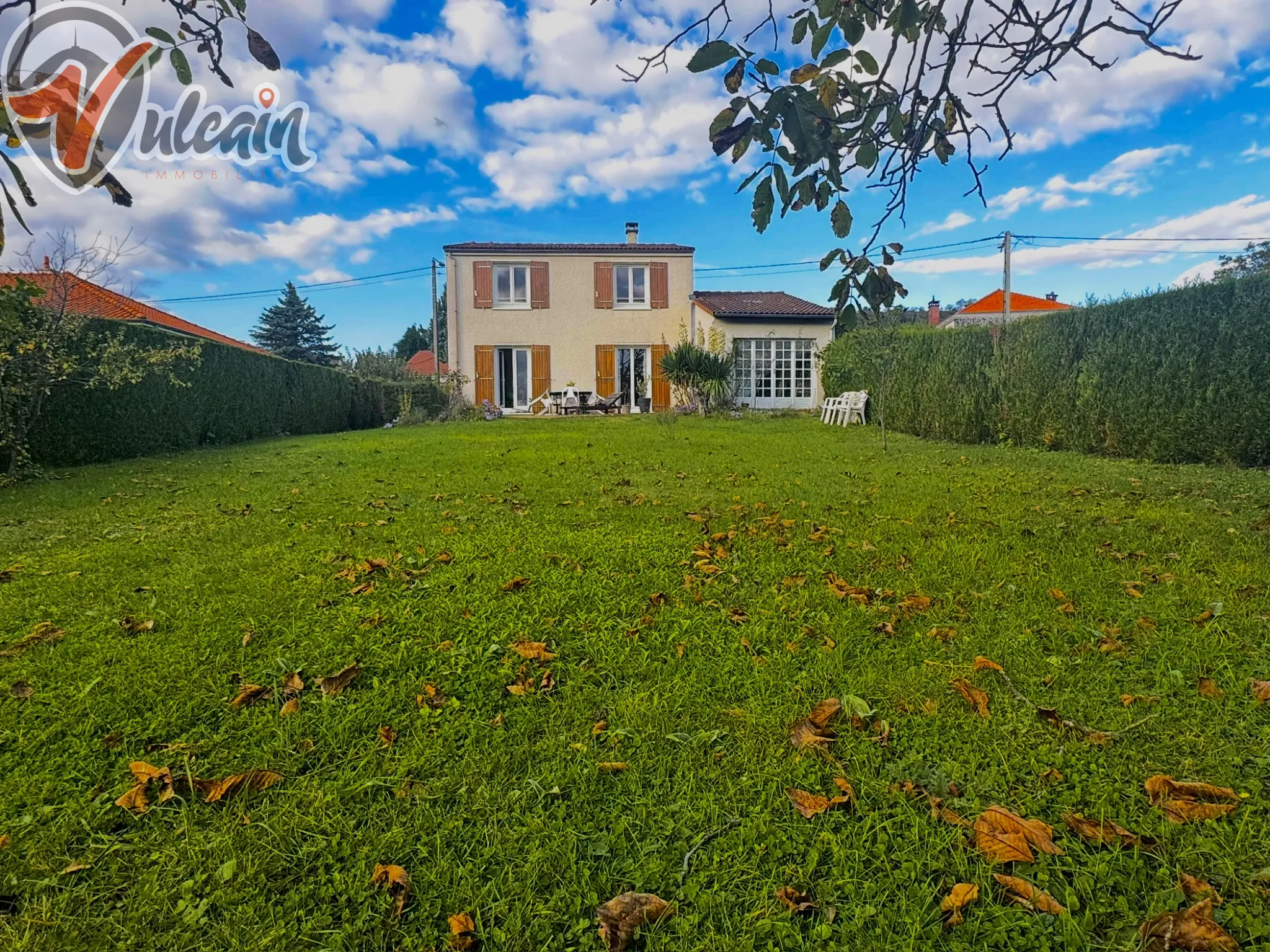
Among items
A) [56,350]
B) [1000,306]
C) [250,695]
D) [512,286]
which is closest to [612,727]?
[250,695]

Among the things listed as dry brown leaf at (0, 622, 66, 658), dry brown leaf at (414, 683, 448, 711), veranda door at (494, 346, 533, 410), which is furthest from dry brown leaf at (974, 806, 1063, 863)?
veranda door at (494, 346, 533, 410)

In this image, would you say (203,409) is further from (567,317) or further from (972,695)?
(972,695)

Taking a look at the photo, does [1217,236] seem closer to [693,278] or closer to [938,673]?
[693,278]

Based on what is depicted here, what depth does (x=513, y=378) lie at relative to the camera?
68.1 feet

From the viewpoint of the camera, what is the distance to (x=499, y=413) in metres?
19.5

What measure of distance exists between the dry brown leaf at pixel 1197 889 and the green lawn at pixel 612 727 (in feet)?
0.11

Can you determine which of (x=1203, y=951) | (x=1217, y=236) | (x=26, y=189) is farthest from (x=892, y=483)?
(x=1217, y=236)

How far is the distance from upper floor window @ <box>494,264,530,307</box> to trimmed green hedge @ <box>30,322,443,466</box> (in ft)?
15.9

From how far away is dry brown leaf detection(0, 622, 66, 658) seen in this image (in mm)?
2289

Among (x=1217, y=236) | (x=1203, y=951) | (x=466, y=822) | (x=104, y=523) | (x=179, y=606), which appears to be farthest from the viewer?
(x=1217, y=236)

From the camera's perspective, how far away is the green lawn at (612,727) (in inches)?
50.0

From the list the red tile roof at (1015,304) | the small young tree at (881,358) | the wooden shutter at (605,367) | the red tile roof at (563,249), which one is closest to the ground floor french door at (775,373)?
the red tile roof at (563,249)

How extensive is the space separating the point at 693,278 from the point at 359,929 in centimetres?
2158

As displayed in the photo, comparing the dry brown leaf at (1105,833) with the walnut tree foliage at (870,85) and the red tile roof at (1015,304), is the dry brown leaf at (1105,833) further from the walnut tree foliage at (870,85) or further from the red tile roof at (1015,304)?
the red tile roof at (1015,304)
